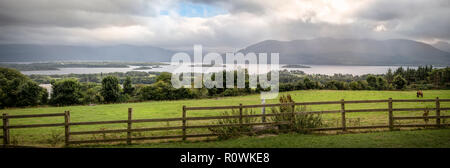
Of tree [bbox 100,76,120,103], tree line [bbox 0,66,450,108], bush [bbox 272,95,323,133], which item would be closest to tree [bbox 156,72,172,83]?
tree line [bbox 0,66,450,108]

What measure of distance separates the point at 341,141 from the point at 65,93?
56508 mm

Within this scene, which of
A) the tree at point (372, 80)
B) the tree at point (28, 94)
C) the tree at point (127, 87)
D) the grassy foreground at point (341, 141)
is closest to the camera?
the grassy foreground at point (341, 141)

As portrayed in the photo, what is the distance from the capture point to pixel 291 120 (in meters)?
10.6

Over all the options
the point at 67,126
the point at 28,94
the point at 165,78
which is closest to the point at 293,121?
the point at 67,126

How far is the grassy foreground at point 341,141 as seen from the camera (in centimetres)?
868

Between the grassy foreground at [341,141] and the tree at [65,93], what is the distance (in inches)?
2025

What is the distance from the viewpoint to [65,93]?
171ft

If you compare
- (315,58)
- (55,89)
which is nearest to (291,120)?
(55,89)

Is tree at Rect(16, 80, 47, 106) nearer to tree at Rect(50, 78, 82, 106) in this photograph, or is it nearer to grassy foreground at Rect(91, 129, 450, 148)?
tree at Rect(50, 78, 82, 106)

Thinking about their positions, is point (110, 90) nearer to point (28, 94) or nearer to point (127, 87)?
point (127, 87)

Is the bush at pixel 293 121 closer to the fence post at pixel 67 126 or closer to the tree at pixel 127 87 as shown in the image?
the fence post at pixel 67 126

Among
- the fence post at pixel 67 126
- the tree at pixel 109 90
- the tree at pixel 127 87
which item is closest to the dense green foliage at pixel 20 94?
the tree at pixel 109 90
